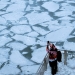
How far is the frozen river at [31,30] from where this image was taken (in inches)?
320

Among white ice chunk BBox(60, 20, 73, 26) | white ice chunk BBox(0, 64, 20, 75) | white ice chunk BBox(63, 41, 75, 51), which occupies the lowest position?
white ice chunk BBox(0, 64, 20, 75)

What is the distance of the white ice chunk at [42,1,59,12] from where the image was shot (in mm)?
12513

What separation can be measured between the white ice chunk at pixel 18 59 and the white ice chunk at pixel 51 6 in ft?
15.3

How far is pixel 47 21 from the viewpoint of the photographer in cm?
1108

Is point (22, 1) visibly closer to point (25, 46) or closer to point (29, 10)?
point (29, 10)

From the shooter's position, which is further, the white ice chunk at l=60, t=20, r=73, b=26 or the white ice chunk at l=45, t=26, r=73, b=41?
the white ice chunk at l=60, t=20, r=73, b=26

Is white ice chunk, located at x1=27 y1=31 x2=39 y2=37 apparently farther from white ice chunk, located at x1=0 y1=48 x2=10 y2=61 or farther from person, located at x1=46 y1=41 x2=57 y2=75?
person, located at x1=46 y1=41 x2=57 y2=75

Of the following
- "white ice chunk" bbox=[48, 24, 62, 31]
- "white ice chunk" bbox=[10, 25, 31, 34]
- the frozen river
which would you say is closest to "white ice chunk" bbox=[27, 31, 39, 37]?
the frozen river

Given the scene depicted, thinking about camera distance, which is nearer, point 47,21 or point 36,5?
point 47,21

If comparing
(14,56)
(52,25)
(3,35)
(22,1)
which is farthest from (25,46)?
(22,1)

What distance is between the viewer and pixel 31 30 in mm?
10320

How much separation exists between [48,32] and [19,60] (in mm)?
2456

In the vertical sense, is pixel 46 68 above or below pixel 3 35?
above

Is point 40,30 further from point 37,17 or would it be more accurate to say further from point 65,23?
point 37,17
